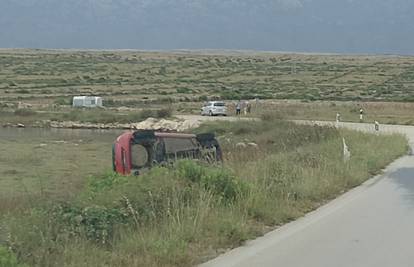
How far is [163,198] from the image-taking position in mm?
11781

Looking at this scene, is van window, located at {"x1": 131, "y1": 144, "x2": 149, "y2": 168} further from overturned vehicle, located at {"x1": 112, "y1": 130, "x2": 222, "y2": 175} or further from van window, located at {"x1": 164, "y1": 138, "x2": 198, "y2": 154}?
van window, located at {"x1": 164, "y1": 138, "x2": 198, "y2": 154}

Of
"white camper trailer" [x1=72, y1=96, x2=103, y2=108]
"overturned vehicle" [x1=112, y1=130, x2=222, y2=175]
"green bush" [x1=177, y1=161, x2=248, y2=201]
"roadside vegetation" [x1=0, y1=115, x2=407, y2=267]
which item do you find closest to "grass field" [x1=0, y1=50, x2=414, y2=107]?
"white camper trailer" [x1=72, y1=96, x2=103, y2=108]

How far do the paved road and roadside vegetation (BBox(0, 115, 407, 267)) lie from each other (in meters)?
0.36

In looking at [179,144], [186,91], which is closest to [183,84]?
[186,91]

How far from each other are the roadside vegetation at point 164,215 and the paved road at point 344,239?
361 millimetres

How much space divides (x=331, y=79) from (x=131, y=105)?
5442 cm

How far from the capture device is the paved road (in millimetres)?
10078

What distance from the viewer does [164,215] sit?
11.2 m

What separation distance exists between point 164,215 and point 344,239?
105 inches

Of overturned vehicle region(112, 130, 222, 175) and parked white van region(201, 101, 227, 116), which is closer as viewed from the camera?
overturned vehicle region(112, 130, 222, 175)

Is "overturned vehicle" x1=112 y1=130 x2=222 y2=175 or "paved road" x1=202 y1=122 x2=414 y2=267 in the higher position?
"overturned vehicle" x1=112 y1=130 x2=222 y2=175

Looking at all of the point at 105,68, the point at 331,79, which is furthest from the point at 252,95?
the point at 105,68

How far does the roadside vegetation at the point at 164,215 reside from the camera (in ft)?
29.5

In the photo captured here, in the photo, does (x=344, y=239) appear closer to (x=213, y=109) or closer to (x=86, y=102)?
(x=213, y=109)
